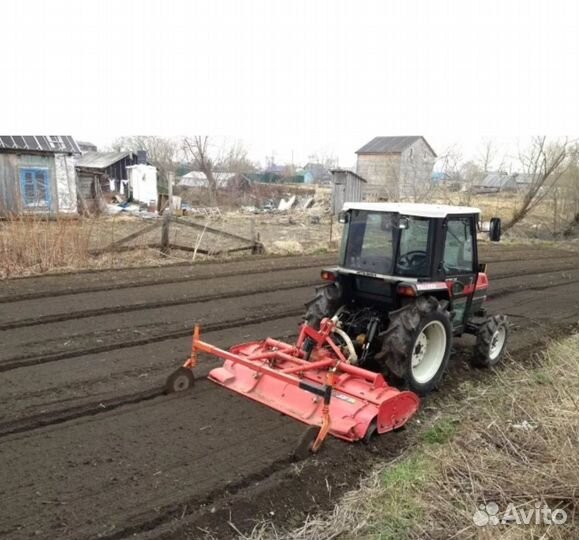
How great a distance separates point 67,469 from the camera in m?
3.95

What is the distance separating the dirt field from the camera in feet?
11.6

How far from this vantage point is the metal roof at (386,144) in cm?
4045

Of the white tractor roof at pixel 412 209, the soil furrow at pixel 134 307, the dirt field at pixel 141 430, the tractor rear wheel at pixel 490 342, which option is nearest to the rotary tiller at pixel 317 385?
the dirt field at pixel 141 430

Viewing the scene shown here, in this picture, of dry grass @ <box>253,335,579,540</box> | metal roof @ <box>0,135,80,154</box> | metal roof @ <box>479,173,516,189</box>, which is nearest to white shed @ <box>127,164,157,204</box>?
metal roof @ <box>0,135,80,154</box>

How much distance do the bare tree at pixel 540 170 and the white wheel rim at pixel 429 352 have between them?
22.2 metres

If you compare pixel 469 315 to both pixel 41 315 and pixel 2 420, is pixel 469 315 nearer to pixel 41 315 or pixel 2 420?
pixel 2 420

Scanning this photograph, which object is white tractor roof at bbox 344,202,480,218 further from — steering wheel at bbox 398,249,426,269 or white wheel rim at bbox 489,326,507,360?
white wheel rim at bbox 489,326,507,360

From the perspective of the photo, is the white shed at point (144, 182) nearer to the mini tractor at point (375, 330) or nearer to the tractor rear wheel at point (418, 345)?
the mini tractor at point (375, 330)

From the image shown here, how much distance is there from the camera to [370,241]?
5793 millimetres

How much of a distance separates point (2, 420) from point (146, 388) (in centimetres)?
132

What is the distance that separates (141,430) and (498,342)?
4.39m

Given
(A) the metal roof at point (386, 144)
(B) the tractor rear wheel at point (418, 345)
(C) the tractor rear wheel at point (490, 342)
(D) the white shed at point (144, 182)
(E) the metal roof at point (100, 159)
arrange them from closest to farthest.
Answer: (B) the tractor rear wheel at point (418, 345) → (C) the tractor rear wheel at point (490, 342) → (D) the white shed at point (144, 182) → (E) the metal roof at point (100, 159) → (A) the metal roof at point (386, 144)

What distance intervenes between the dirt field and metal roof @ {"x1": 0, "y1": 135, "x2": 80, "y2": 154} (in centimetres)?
1416

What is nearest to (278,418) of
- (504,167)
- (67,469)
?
(67,469)
